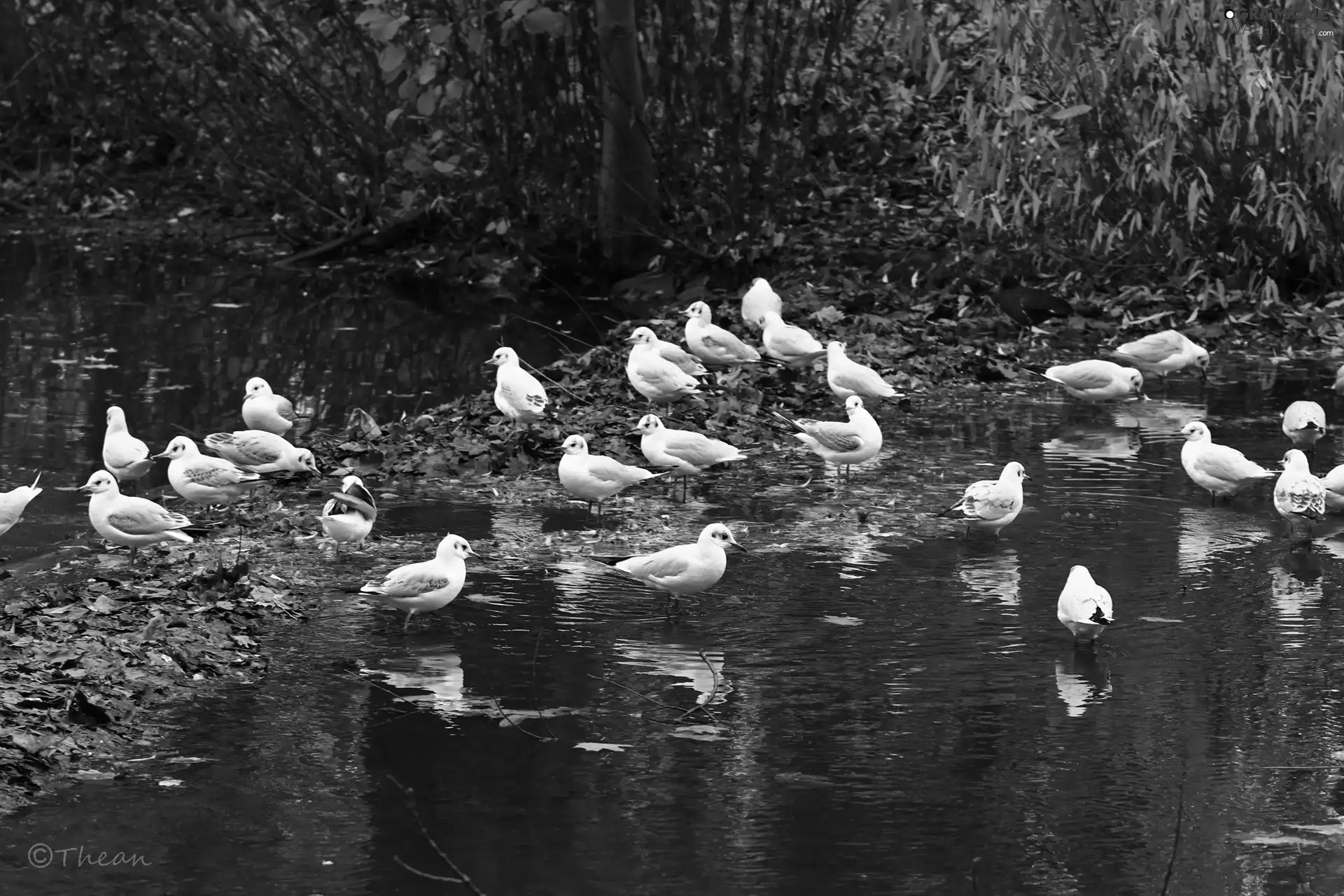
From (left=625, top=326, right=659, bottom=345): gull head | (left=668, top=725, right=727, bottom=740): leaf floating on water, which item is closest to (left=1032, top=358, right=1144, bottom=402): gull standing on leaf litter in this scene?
(left=625, top=326, right=659, bottom=345): gull head

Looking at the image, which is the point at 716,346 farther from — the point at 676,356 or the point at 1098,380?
the point at 1098,380

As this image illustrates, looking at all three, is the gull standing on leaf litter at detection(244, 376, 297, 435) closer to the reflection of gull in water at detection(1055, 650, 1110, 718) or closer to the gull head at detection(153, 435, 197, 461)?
the gull head at detection(153, 435, 197, 461)

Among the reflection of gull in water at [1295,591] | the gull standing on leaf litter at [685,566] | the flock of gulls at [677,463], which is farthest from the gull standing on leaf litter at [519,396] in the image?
the reflection of gull in water at [1295,591]

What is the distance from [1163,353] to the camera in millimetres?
14680

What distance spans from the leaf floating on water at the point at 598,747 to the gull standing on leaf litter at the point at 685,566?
5.88 ft

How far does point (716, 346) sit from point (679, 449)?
3.42 m

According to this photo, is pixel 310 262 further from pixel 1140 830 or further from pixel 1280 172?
pixel 1140 830

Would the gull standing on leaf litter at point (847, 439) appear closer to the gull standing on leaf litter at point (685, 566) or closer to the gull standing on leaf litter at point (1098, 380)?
the gull standing on leaf litter at point (685, 566)

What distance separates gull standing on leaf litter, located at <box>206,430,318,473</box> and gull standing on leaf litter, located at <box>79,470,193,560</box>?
64.9 inches

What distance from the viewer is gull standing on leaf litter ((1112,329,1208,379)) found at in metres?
14.7

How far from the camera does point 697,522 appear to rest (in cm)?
1037

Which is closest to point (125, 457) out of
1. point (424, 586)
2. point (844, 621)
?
point (424, 586)

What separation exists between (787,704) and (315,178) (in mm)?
17309

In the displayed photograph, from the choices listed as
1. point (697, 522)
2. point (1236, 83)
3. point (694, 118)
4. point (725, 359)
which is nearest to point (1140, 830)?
point (697, 522)
